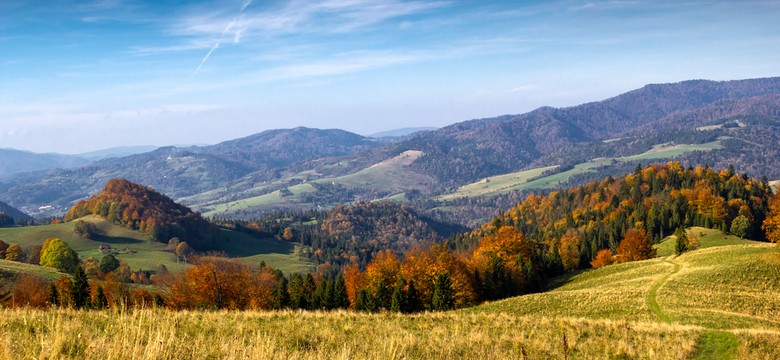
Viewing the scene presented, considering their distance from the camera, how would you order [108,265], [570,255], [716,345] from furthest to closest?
[108,265] → [570,255] → [716,345]

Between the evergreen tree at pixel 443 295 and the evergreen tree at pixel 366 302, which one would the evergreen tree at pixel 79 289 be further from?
the evergreen tree at pixel 443 295

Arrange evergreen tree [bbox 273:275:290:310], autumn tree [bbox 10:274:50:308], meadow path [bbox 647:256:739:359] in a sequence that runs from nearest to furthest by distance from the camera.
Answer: meadow path [bbox 647:256:739:359]
autumn tree [bbox 10:274:50:308]
evergreen tree [bbox 273:275:290:310]

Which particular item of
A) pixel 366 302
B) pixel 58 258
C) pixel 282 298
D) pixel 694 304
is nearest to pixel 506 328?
pixel 694 304

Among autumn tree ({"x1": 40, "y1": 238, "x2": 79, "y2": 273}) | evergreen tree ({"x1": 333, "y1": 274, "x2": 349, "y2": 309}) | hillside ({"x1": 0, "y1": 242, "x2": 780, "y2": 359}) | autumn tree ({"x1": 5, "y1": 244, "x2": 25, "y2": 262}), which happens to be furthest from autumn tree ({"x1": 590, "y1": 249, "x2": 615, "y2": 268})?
autumn tree ({"x1": 5, "y1": 244, "x2": 25, "y2": 262})

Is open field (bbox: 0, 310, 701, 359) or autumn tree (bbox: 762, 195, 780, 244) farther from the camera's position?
autumn tree (bbox: 762, 195, 780, 244)

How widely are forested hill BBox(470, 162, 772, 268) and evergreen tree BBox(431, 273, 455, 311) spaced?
40986 mm

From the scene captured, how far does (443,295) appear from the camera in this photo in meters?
60.5

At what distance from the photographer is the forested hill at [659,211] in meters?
114

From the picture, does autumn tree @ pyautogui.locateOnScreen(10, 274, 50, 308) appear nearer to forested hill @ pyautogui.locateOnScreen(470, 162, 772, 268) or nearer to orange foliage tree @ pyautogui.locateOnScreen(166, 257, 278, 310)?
orange foliage tree @ pyautogui.locateOnScreen(166, 257, 278, 310)

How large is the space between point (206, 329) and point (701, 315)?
3439 centimetres

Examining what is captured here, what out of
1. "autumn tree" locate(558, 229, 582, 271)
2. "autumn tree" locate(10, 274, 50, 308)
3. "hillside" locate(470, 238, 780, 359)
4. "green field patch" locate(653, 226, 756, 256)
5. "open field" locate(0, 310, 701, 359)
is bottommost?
"autumn tree" locate(558, 229, 582, 271)

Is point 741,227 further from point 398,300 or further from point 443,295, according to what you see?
point 398,300

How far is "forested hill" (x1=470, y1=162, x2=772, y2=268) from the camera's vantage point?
114 metres

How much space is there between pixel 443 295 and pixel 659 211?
89.9 m
